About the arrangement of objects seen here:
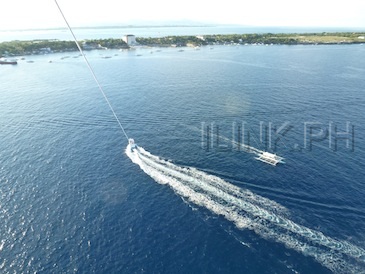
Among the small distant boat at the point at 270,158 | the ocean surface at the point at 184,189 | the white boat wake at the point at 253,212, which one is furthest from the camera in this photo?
the small distant boat at the point at 270,158

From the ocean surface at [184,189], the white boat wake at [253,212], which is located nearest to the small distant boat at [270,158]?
the ocean surface at [184,189]

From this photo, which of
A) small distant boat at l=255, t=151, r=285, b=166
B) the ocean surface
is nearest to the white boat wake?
the ocean surface

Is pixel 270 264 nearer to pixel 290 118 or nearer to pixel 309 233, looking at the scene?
pixel 309 233

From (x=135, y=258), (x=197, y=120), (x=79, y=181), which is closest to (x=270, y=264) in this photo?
(x=135, y=258)

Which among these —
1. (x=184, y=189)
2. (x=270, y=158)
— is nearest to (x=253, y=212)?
(x=184, y=189)

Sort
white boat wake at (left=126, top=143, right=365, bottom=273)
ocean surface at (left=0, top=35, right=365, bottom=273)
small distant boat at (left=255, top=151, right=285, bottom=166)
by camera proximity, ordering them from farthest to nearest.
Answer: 1. small distant boat at (left=255, top=151, right=285, bottom=166)
2. ocean surface at (left=0, top=35, right=365, bottom=273)
3. white boat wake at (left=126, top=143, right=365, bottom=273)

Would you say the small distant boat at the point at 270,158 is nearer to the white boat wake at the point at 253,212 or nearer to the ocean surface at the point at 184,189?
the ocean surface at the point at 184,189

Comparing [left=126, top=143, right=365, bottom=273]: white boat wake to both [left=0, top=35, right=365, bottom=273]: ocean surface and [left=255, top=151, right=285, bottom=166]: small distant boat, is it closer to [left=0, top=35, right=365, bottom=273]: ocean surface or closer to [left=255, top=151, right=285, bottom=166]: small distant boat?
[left=0, top=35, right=365, bottom=273]: ocean surface
